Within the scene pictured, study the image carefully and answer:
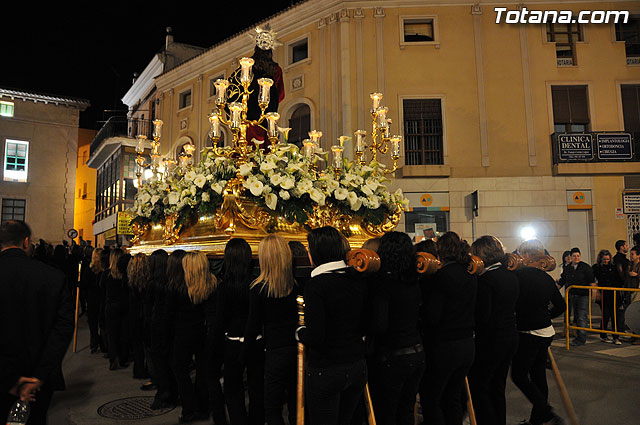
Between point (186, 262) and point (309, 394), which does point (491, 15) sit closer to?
point (186, 262)

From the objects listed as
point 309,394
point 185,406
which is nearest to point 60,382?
point 185,406

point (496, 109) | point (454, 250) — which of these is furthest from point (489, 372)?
point (496, 109)

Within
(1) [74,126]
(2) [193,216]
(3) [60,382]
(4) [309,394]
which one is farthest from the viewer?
(1) [74,126]

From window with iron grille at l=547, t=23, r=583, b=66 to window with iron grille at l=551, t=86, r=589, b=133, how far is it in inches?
47.9

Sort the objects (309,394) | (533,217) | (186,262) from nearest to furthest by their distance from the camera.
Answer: (309,394), (186,262), (533,217)

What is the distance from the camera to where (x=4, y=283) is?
10.0 feet

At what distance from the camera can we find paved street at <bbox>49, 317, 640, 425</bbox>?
15.6 ft

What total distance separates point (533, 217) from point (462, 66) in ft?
17.9

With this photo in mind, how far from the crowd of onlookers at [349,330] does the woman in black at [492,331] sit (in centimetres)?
1

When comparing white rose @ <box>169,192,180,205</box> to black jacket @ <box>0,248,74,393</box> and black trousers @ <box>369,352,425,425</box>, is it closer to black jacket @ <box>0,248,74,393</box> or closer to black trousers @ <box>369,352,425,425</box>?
black jacket @ <box>0,248,74,393</box>

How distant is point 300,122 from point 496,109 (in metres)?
6.89

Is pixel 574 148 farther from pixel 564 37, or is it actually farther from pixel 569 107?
pixel 564 37

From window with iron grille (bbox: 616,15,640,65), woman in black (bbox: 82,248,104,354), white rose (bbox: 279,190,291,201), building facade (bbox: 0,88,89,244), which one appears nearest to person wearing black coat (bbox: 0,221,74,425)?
white rose (bbox: 279,190,291,201)

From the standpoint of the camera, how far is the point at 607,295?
30.0ft
